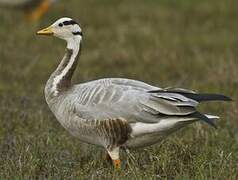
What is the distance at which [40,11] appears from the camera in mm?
14227

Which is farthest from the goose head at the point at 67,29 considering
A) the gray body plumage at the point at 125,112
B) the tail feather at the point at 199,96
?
the tail feather at the point at 199,96

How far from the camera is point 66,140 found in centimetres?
705

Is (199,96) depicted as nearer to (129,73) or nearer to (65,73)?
(65,73)

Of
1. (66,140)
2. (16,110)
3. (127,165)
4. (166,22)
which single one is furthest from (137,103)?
(166,22)

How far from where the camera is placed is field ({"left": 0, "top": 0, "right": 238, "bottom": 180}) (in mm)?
5797

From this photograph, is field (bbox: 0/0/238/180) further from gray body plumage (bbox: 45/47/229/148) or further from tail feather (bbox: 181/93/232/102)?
tail feather (bbox: 181/93/232/102)

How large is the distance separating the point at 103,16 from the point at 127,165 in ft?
27.6

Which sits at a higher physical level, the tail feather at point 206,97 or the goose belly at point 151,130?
the tail feather at point 206,97

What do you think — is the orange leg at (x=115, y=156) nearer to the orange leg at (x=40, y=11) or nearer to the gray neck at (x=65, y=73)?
the gray neck at (x=65, y=73)

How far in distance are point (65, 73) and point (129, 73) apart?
4.59m

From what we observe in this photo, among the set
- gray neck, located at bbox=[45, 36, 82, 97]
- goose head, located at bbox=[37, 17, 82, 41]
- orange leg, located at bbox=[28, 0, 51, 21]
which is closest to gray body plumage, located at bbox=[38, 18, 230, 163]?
gray neck, located at bbox=[45, 36, 82, 97]

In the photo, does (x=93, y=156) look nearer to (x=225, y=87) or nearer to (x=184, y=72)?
(x=225, y=87)

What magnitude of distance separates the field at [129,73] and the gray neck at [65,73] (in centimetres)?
55

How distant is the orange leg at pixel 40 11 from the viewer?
13953 millimetres
